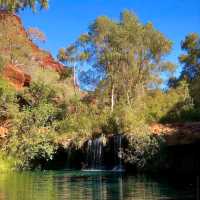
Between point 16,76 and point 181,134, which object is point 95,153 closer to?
point 181,134

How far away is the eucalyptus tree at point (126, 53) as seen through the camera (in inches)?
1949

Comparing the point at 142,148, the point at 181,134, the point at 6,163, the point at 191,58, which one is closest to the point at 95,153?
the point at 142,148

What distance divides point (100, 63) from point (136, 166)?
1961 cm

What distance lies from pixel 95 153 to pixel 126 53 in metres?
17.3

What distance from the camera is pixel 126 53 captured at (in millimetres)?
50656

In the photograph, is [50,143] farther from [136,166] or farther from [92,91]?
[92,91]

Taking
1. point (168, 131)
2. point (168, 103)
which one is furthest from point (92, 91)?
point (168, 131)

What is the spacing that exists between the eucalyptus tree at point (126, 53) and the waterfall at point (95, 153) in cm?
1144

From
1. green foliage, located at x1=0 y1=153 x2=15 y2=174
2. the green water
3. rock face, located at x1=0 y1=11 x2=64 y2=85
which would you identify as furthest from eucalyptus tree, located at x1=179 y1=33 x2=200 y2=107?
the green water

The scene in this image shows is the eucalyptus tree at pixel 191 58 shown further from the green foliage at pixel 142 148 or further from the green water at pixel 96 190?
the green water at pixel 96 190

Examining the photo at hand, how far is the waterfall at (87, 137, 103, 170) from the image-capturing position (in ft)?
117

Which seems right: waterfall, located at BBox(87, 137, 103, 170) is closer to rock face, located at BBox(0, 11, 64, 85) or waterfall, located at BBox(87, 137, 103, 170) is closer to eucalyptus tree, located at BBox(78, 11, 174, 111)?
eucalyptus tree, located at BBox(78, 11, 174, 111)

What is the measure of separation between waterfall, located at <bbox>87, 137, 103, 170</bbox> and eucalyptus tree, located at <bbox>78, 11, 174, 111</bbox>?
37.5 feet

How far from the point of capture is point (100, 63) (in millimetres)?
49938
